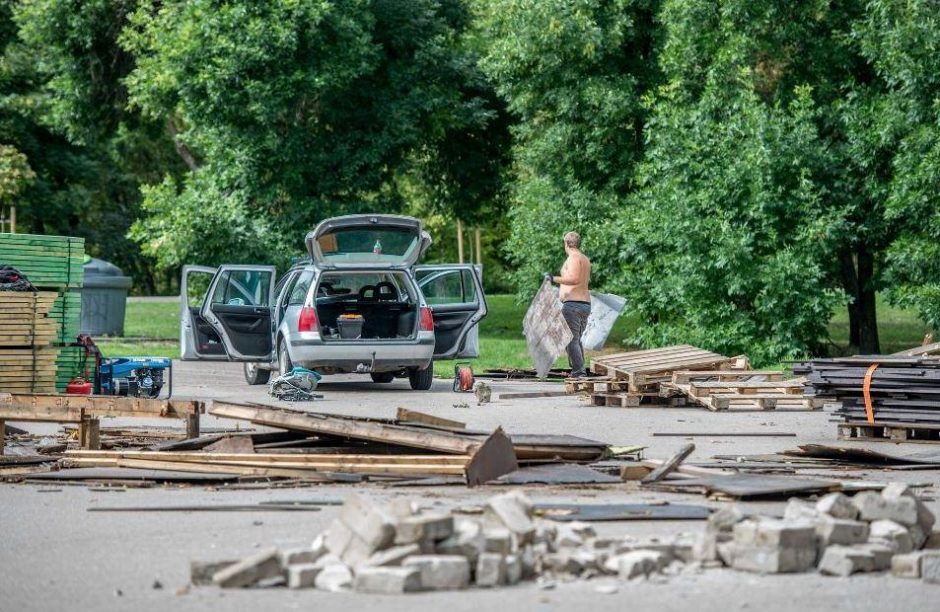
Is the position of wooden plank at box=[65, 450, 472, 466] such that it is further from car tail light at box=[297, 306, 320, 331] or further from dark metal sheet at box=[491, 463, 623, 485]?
car tail light at box=[297, 306, 320, 331]

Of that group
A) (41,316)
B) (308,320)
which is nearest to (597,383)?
(308,320)

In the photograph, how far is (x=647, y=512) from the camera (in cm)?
952

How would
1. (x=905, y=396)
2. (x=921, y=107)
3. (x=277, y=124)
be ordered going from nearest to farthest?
(x=905, y=396) → (x=921, y=107) → (x=277, y=124)

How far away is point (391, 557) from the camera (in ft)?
24.3

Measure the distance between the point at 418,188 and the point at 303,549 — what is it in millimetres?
38778

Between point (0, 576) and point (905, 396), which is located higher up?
point (905, 396)

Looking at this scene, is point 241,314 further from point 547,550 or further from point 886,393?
point 547,550

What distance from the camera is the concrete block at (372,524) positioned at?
741cm

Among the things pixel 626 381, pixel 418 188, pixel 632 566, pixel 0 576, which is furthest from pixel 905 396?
pixel 418 188

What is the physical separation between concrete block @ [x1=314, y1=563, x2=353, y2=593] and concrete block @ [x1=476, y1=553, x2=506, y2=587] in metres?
0.60

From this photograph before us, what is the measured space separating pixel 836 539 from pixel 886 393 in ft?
22.8

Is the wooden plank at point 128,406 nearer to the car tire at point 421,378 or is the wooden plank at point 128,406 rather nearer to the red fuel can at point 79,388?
the red fuel can at point 79,388

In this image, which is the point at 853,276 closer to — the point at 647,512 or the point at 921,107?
the point at 921,107

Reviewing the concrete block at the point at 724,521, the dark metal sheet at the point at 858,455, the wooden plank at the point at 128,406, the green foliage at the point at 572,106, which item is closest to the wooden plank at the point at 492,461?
the dark metal sheet at the point at 858,455
